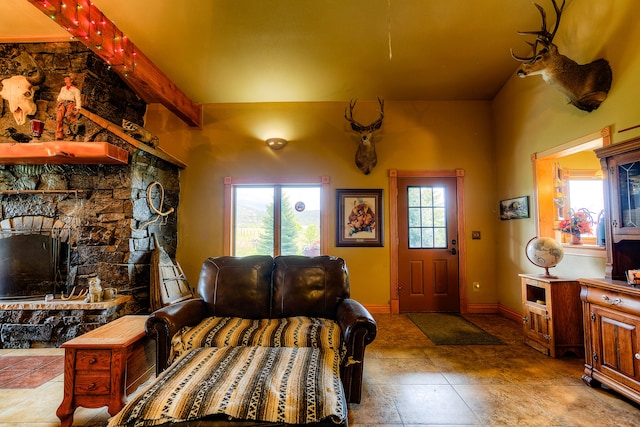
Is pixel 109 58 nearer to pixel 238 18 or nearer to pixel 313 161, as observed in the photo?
pixel 238 18

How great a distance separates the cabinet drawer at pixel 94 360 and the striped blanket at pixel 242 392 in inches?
22.5

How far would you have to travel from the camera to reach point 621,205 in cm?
227

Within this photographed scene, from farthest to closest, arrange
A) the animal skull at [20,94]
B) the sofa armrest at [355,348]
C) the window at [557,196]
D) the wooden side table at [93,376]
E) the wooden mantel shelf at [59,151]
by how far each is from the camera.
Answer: the window at [557,196], the animal skull at [20,94], the wooden mantel shelf at [59,151], the sofa armrest at [355,348], the wooden side table at [93,376]

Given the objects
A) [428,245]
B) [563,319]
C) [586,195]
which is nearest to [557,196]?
[586,195]

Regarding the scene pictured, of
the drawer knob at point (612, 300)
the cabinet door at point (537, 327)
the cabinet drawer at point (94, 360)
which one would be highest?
the drawer knob at point (612, 300)

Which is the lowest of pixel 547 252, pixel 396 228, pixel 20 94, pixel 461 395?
pixel 461 395

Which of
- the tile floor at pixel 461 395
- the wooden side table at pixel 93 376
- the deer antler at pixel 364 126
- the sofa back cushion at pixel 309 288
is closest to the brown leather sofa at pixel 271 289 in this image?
the sofa back cushion at pixel 309 288

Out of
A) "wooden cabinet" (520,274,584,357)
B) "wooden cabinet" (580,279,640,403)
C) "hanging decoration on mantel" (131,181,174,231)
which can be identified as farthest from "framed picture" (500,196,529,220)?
"hanging decoration on mantel" (131,181,174,231)

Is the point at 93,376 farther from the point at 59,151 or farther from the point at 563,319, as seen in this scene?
the point at 563,319

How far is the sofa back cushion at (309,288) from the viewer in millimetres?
2457

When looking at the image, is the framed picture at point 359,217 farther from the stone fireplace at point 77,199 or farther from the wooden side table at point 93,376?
the wooden side table at point 93,376

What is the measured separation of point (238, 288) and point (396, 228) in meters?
2.67

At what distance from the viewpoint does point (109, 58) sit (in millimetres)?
2783

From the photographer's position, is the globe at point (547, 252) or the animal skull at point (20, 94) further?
the animal skull at point (20, 94)
